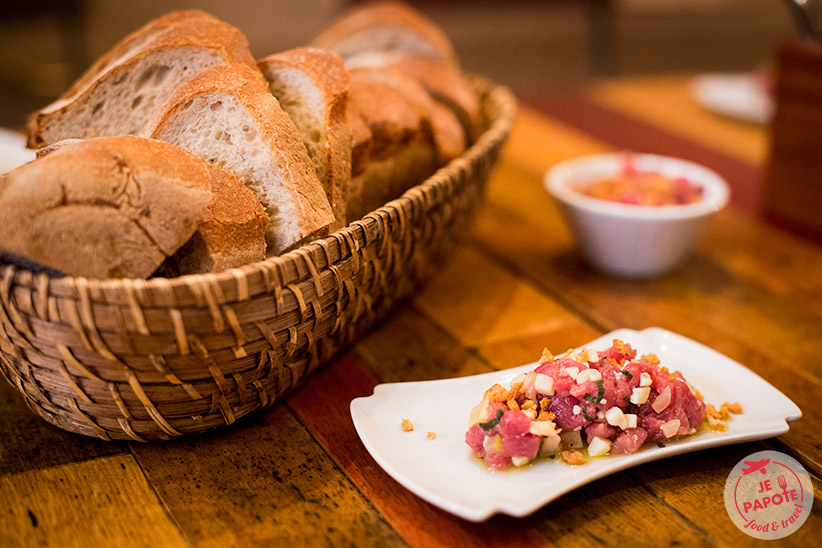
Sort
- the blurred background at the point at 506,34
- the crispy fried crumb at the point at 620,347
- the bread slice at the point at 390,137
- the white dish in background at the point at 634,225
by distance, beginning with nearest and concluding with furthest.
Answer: the crispy fried crumb at the point at 620,347 → the bread slice at the point at 390,137 → the white dish in background at the point at 634,225 → the blurred background at the point at 506,34

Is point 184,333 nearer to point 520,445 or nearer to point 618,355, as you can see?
point 520,445

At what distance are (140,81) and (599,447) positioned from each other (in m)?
1.01

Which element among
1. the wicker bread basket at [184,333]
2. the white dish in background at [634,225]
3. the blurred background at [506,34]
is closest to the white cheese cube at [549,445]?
the wicker bread basket at [184,333]

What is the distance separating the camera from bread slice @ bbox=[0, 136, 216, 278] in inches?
37.3

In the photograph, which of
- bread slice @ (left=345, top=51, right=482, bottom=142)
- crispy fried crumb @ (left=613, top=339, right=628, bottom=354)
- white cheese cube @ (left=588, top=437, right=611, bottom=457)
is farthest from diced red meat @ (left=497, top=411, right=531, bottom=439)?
bread slice @ (left=345, top=51, right=482, bottom=142)

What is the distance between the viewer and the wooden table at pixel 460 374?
977 millimetres

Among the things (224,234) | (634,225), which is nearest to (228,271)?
(224,234)

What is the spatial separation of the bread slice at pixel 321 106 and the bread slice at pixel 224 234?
0.17 meters

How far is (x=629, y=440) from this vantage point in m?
1.04

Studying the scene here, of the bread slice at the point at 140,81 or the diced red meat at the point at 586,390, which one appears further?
the bread slice at the point at 140,81

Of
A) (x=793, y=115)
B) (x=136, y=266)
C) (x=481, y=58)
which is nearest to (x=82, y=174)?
(x=136, y=266)

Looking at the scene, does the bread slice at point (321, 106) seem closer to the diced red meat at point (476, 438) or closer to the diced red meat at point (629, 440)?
the diced red meat at point (476, 438)

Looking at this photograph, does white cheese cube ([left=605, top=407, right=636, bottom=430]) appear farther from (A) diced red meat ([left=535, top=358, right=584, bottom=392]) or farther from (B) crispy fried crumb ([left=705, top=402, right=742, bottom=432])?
(B) crispy fried crumb ([left=705, top=402, right=742, bottom=432])

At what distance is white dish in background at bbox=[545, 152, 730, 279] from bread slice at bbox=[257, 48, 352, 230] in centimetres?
61
